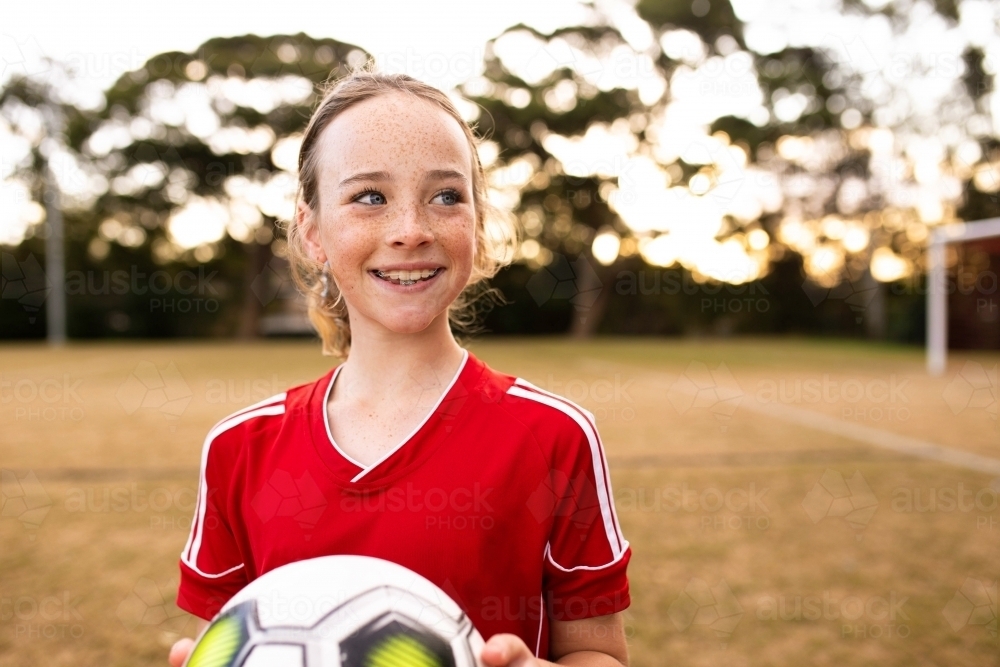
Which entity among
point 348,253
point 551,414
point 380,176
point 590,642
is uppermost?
point 380,176

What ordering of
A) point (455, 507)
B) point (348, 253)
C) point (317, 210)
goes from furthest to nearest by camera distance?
point (317, 210) < point (348, 253) < point (455, 507)

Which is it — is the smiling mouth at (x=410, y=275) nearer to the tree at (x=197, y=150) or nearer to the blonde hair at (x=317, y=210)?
the blonde hair at (x=317, y=210)

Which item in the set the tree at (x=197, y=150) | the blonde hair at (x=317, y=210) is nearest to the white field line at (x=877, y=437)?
the blonde hair at (x=317, y=210)

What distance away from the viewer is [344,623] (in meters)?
1.02

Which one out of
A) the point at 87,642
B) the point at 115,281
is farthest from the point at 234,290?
the point at 87,642

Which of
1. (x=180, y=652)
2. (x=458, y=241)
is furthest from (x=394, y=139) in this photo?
(x=180, y=652)

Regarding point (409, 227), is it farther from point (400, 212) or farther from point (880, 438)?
point (880, 438)

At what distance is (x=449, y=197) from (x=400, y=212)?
0.28 feet

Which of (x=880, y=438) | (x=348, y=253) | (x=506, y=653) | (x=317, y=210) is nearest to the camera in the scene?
(x=506, y=653)

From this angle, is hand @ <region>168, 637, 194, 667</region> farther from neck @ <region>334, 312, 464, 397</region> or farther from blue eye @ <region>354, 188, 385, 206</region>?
blue eye @ <region>354, 188, 385, 206</region>

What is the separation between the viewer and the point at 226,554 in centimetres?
127

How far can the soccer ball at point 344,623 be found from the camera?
1.00 meters

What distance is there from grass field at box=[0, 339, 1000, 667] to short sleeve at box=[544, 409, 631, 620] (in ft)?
4.29

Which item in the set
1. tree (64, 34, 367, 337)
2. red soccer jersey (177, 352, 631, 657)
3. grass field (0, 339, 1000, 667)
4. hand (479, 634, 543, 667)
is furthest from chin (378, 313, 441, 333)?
tree (64, 34, 367, 337)
